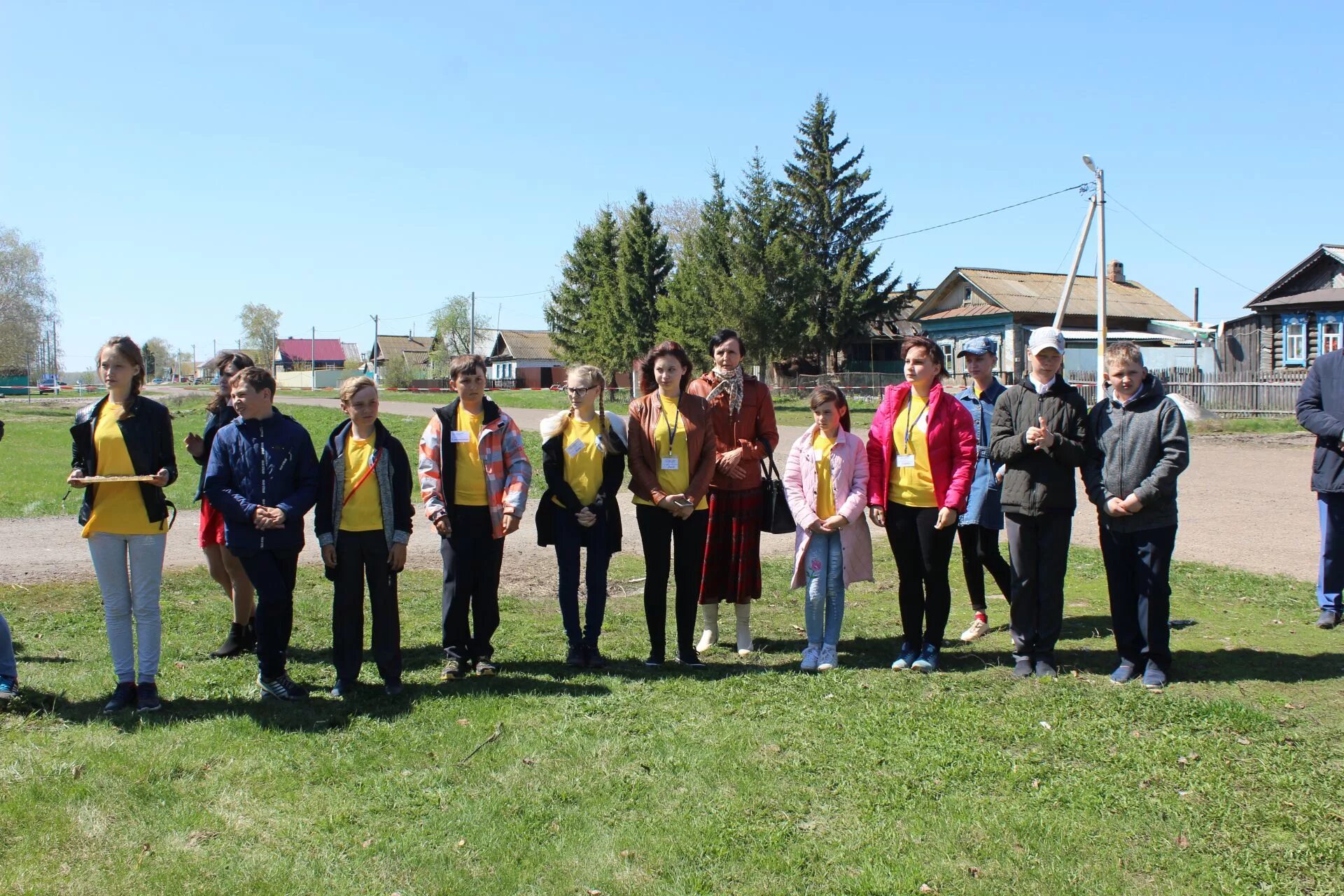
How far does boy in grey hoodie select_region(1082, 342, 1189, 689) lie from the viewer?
5555 mm

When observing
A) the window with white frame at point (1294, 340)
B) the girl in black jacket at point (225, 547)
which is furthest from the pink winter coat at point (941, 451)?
the window with white frame at point (1294, 340)

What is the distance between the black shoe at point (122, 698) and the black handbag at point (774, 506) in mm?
3822

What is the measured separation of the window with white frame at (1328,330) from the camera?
33.3m

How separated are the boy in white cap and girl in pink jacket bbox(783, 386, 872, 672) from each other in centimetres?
87

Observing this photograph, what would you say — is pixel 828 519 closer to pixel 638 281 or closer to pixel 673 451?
pixel 673 451

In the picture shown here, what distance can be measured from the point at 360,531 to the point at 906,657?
3363mm

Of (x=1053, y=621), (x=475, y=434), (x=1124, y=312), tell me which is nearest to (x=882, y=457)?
(x=1053, y=621)

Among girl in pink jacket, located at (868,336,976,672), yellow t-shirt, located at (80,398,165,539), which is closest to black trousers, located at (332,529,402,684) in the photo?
yellow t-shirt, located at (80,398,165,539)

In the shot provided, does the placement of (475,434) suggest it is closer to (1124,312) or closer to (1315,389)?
(1315,389)

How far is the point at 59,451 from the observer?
85.2 feet

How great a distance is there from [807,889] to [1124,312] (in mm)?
50829

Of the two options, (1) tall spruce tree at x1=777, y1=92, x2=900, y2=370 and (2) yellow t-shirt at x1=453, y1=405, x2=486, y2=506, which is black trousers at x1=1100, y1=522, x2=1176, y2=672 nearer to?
(2) yellow t-shirt at x1=453, y1=405, x2=486, y2=506

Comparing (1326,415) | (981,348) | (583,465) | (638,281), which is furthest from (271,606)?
(638,281)

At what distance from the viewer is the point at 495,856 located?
3.73 metres
